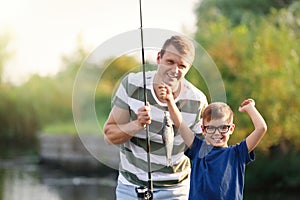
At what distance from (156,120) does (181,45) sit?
198 mm

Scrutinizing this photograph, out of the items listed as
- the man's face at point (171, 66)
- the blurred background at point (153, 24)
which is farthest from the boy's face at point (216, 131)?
the blurred background at point (153, 24)

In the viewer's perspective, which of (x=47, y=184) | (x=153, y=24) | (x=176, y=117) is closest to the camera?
(x=176, y=117)

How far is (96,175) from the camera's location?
13227 millimetres

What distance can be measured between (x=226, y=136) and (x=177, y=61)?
247mm

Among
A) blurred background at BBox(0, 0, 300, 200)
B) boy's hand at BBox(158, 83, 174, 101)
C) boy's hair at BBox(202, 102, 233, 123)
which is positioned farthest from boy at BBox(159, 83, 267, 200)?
blurred background at BBox(0, 0, 300, 200)

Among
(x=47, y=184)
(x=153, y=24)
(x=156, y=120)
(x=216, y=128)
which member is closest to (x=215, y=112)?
(x=216, y=128)

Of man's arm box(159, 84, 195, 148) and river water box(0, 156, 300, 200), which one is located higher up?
man's arm box(159, 84, 195, 148)

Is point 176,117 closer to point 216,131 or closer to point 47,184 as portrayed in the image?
point 216,131

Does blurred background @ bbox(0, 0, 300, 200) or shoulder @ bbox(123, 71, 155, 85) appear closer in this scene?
shoulder @ bbox(123, 71, 155, 85)

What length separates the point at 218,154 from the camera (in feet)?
6.44

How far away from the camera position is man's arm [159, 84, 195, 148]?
5.97 feet

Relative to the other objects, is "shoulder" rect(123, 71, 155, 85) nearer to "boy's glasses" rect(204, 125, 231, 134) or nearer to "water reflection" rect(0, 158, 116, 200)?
"boy's glasses" rect(204, 125, 231, 134)

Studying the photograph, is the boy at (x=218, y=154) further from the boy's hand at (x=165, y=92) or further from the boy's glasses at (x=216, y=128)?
the boy's hand at (x=165, y=92)

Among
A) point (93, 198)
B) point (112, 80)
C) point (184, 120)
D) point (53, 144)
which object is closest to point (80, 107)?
point (112, 80)
